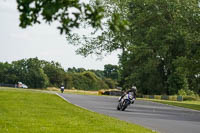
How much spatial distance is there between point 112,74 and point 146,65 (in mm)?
100768

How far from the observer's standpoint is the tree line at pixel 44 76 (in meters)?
117

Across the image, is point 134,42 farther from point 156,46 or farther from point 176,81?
point 176,81

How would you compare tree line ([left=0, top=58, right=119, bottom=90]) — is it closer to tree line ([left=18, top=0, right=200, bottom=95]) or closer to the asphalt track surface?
tree line ([left=18, top=0, right=200, bottom=95])

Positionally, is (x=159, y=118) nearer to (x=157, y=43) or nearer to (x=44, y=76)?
(x=157, y=43)

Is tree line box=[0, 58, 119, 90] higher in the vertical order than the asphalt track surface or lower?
higher

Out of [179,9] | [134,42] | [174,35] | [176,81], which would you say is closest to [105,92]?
[176,81]

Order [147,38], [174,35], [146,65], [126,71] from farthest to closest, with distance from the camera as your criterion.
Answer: [126,71] < [146,65] < [147,38] < [174,35]

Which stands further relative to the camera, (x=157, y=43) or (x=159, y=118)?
(x=157, y=43)

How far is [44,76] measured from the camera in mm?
117812

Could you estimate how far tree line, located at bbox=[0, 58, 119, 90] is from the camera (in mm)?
117250

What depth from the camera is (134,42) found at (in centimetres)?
5928

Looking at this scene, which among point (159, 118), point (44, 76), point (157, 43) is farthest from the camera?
point (44, 76)

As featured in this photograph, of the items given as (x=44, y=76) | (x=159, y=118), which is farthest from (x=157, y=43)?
(x=44, y=76)

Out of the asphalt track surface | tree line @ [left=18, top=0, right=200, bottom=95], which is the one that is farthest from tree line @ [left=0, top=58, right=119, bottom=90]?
the asphalt track surface
